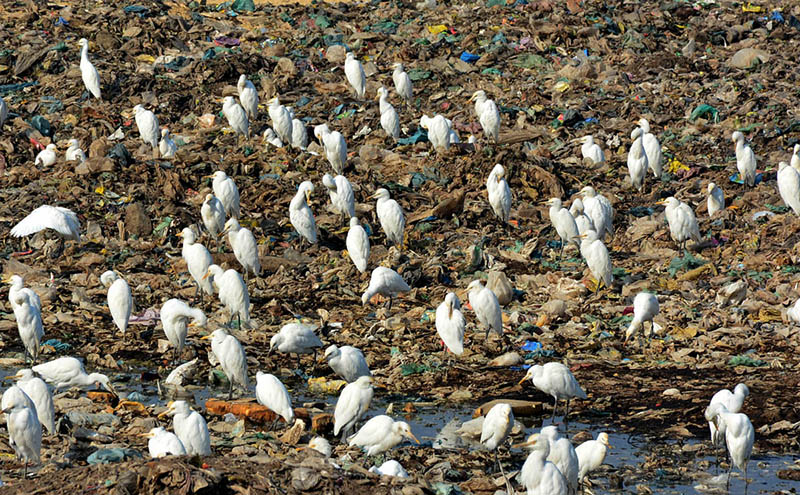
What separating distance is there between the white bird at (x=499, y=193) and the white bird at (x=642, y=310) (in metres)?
4.33

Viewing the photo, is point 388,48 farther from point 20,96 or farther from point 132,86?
point 20,96

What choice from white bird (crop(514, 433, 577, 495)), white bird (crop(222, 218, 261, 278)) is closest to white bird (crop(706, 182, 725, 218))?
white bird (crop(222, 218, 261, 278))

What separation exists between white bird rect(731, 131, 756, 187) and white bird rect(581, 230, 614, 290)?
16.0 ft

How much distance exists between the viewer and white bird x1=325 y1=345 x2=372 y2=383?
34.7 feet

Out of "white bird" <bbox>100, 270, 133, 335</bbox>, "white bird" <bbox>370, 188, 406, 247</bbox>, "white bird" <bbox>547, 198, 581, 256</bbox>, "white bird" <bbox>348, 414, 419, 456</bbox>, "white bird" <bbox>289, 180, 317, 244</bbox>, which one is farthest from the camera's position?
"white bird" <bbox>370, 188, 406, 247</bbox>

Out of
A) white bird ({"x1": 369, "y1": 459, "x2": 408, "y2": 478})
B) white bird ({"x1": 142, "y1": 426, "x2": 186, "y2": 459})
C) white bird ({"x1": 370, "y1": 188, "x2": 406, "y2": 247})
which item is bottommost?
white bird ({"x1": 370, "y1": 188, "x2": 406, "y2": 247})

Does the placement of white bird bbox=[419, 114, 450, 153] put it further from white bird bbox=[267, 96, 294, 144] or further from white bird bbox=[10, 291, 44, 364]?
white bird bbox=[10, 291, 44, 364]

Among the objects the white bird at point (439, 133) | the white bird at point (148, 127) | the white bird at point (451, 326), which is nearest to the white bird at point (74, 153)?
the white bird at point (148, 127)

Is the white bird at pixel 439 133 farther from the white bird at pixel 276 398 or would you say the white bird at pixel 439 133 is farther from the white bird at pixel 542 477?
the white bird at pixel 542 477

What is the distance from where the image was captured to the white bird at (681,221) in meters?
15.2

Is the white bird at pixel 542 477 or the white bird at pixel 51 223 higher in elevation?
the white bird at pixel 542 477

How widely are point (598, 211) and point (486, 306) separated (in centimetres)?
451

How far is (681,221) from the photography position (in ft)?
49.9

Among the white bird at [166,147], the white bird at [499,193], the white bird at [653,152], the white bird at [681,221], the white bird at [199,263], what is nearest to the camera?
the white bird at [199,263]
